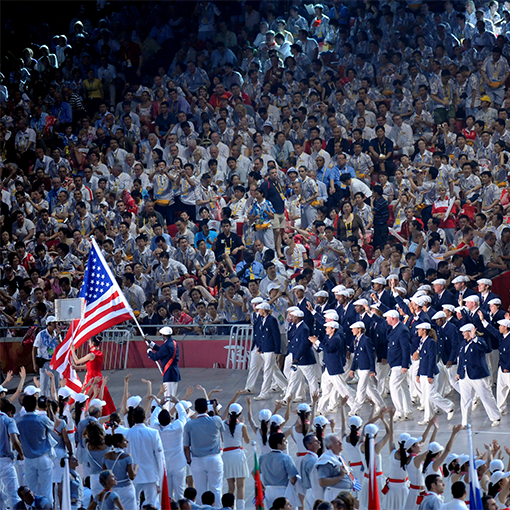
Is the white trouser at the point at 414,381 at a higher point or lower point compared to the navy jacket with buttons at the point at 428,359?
lower

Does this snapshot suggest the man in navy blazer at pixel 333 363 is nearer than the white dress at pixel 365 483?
No

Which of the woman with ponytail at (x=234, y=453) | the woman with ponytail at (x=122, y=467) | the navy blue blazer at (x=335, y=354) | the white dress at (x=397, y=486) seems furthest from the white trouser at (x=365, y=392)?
the woman with ponytail at (x=122, y=467)

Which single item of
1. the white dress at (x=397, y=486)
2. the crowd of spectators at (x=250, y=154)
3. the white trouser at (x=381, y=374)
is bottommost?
the white dress at (x=397, y=486)

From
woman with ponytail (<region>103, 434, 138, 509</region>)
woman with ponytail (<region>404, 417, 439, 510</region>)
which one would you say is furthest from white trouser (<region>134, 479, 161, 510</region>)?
woman with ponytail (<region>404, 417, 439, 510</region>)

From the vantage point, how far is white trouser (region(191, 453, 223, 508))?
35.3 feet

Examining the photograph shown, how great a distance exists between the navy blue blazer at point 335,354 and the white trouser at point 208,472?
5.29 m

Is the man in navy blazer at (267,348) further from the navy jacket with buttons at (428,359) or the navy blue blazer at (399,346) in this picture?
the navy jacket with buttons at (428,359)

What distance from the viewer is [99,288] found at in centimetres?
1416

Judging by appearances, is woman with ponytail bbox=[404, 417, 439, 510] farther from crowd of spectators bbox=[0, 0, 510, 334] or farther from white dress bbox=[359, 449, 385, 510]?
crowd of spectators bbox=[0, 0, 510, 334]

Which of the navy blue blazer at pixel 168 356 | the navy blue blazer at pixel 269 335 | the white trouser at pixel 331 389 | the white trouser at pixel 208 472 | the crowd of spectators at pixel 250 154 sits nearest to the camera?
the white trouser at pixel 208 472

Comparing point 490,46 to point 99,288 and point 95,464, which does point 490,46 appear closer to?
point 99,288

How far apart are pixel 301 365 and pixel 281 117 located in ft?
32.4

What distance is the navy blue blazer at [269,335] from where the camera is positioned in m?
16.9

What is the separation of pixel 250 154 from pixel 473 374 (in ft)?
33.3
